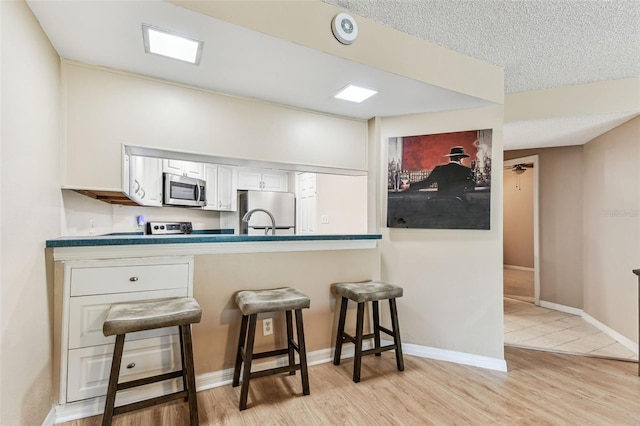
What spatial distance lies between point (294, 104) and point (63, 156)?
5.14 feet

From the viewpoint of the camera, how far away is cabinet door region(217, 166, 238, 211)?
4.62 metres

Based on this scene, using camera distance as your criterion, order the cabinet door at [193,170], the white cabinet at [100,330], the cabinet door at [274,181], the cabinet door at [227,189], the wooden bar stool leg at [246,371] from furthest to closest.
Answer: the cabinet door at [274,181], the cabinet door at [227,189], the cabinet door at [193,170], the wooden bar stool leg at [246,371], the white cabinet at [100,330]

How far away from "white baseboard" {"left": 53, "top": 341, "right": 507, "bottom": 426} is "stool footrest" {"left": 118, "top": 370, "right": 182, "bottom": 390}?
0.22 meters

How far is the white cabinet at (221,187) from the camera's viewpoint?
4.48 meters

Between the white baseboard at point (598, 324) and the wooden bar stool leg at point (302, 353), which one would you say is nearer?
the wooden bar stool leg at point (302, 353)

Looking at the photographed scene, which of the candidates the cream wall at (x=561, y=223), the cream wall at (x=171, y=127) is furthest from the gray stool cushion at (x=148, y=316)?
the cream wall at (x=561, y=223)

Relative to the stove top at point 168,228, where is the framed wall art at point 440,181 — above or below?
above

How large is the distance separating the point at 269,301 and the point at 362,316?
0.72 metres

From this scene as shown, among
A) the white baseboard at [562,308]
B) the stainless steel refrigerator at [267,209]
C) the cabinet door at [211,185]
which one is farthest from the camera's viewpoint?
the stainless steel refrigerator at [267,209]

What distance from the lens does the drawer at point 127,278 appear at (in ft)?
5.76

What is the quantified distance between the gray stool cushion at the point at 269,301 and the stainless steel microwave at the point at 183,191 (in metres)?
2.05

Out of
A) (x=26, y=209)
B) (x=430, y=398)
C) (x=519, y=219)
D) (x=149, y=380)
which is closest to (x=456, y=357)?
(x=430, y=398)

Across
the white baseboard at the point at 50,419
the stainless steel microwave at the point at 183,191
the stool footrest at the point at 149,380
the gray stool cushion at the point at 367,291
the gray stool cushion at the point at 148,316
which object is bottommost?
the white baseboard at the point at 50,419

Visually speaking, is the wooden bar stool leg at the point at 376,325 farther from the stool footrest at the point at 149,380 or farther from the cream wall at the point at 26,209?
the cream wall at the point at 26,209
